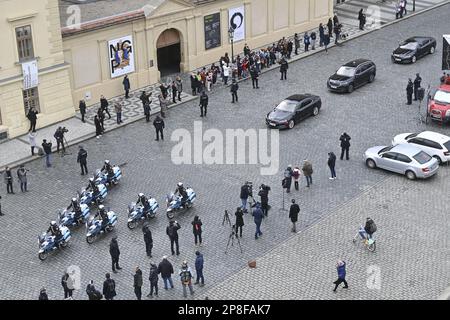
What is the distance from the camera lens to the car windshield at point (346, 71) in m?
48.4

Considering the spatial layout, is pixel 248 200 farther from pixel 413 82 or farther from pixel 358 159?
pixel 413 82

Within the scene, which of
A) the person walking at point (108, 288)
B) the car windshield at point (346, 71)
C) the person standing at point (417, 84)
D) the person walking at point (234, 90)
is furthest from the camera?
the car windshield at point (346, 71)

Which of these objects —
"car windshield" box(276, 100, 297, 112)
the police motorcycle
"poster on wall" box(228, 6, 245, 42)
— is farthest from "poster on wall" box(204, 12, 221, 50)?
the police motorcycle

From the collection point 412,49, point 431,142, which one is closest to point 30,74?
point 431,142

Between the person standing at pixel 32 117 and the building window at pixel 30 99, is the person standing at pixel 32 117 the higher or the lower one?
the lower one

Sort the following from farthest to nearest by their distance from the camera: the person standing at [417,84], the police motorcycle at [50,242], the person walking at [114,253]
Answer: the person standing at [417,84]
the police motorcycle at [50,242]
the person walking at [114,253]

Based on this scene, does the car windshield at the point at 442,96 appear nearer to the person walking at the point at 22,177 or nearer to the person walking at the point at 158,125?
the person walking at the point at 158,125

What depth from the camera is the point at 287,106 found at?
144ft

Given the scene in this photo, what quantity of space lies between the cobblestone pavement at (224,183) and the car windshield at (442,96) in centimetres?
138

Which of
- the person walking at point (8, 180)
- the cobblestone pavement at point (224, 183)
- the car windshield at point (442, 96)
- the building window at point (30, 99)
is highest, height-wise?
the building window at point (30, 99)

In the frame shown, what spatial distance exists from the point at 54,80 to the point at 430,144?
778 inches

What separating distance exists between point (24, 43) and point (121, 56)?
731 centimetres

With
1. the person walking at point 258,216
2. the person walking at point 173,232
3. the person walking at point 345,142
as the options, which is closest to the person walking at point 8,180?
the person walking at point 173,232

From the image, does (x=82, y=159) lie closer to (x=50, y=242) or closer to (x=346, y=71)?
(x=50, y=242)
